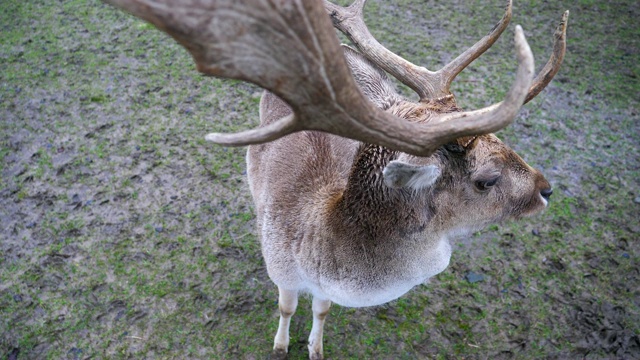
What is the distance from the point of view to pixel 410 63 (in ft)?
8.54

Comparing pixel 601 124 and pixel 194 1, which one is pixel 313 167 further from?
pixel 601 124

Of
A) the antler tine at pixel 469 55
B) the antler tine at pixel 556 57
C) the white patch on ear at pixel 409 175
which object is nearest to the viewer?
the white patch on ear at pixel 409 175

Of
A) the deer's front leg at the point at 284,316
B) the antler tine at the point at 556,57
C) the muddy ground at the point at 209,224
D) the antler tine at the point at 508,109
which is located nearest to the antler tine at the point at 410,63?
the antler tine at the point at 556,57

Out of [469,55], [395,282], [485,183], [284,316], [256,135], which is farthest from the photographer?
[284,316]

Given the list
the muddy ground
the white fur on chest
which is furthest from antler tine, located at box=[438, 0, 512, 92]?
the muddy ground

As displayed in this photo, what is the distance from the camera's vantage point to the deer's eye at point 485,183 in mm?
2127

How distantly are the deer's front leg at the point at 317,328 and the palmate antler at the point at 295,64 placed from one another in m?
1.50

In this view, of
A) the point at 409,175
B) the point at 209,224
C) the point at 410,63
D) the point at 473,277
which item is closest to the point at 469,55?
the point at 410,63

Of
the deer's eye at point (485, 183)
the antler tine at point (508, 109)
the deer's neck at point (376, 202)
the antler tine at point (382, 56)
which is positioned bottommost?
the deer's neck at point (376, 202)

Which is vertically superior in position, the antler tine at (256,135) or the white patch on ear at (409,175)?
the antler tine at (256,135)

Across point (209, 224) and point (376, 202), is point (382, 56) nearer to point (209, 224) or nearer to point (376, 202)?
point (376, 202)

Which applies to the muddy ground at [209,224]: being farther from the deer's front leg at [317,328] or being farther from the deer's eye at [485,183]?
the deer's eye at [485,183]

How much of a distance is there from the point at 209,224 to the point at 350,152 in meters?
1.74

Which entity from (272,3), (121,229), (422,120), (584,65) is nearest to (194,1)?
(272,3)
